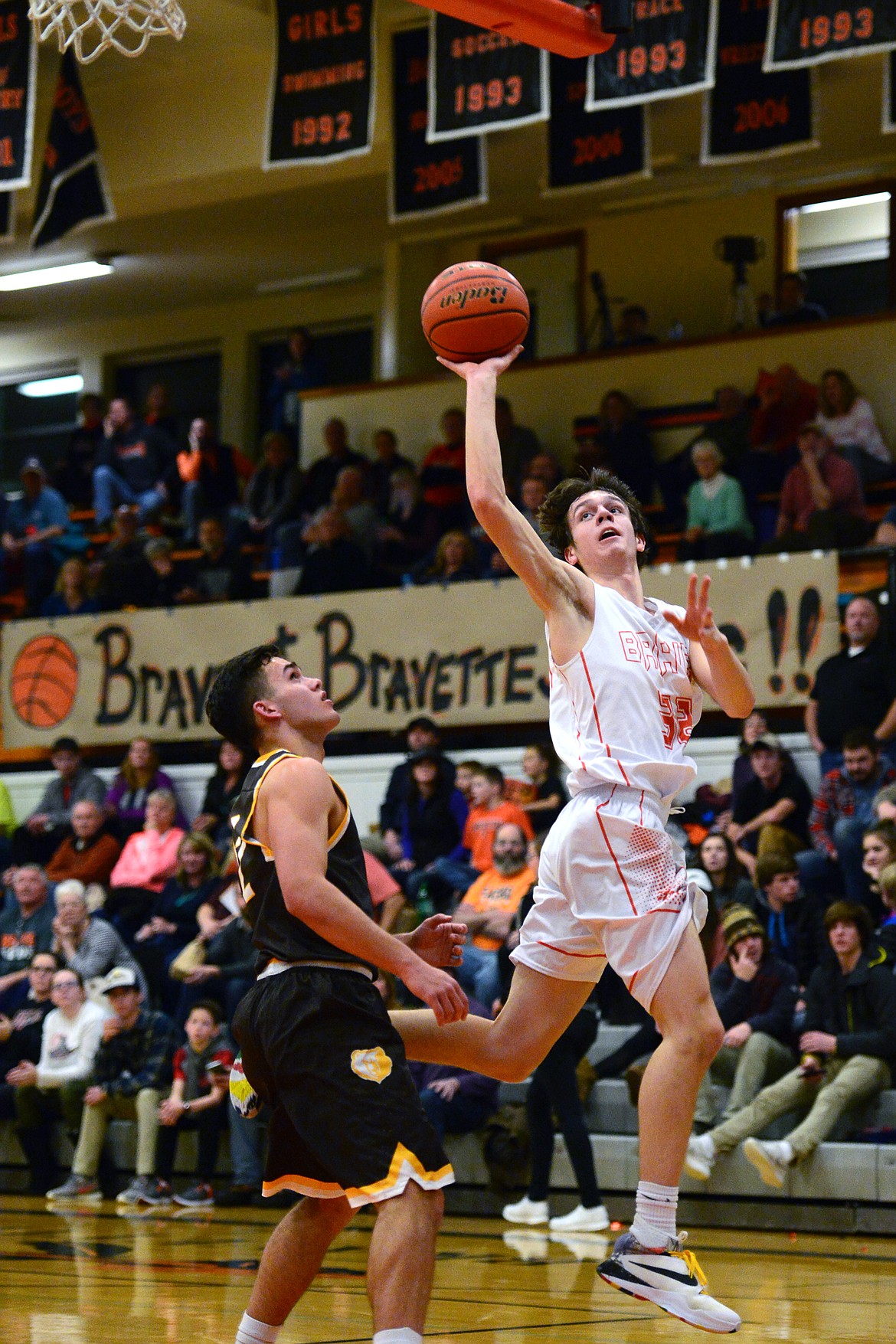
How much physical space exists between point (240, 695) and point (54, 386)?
18156 millimetres

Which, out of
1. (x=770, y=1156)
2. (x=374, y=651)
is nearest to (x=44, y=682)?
(x=374, y=651)

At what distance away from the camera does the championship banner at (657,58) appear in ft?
37.3

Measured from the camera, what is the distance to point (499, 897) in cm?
1038

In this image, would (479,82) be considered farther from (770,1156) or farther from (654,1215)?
(654,1215)

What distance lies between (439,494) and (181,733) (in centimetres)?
297

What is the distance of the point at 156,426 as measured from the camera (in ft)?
61.1

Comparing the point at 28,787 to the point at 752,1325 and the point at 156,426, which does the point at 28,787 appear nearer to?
the point at 156,426

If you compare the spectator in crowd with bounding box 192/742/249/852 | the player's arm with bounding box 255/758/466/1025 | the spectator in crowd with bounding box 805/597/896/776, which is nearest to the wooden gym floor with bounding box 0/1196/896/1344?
the player's arm with bounding box 255/758/466/1025

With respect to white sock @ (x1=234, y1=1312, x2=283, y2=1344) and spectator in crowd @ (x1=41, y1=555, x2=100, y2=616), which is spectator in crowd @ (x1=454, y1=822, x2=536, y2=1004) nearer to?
white sock @ (x1=234, y1=1312, x2=283, y2=1344)

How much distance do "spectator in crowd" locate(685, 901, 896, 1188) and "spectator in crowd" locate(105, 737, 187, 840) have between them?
581 cm

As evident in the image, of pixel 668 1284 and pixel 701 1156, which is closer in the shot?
pixel 668 1284

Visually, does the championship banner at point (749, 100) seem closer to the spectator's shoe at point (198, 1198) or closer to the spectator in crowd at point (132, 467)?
the spectator's shoe at point (198, 1198)

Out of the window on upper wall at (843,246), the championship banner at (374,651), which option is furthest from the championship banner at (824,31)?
the window on upper wall at (843,246)

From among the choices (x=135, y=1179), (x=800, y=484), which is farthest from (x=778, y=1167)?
(x=800, y=484)
